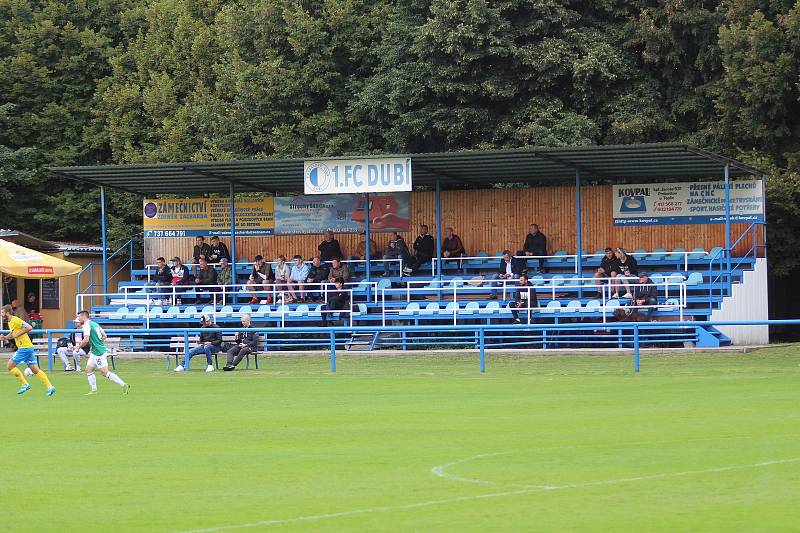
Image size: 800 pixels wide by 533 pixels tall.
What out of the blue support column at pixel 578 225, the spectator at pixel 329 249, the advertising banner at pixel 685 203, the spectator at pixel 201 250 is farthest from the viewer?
the spectator at pixel 201 250

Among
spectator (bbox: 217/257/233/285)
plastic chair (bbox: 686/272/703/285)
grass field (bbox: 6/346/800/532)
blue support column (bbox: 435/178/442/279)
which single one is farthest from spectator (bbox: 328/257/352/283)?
grass field (bbox: 6/346/800/532)

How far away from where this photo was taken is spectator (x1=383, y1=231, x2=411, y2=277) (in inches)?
1420

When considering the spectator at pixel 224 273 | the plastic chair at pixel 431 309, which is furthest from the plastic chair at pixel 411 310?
the spectator at pixel 224 273

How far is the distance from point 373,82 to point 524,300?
36.4 ft

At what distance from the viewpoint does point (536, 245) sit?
117 feet

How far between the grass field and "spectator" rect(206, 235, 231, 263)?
15.8 m

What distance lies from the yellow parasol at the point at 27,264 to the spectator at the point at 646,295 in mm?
14138

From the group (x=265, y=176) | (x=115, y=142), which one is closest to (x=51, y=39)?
(x=115, y=142)

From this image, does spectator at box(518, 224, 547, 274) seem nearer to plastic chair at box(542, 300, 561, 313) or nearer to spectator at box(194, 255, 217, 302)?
plastic chair at box(542, 300, 561, 313)

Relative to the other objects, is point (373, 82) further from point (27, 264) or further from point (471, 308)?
point (27, 264)

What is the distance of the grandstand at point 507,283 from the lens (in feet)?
104

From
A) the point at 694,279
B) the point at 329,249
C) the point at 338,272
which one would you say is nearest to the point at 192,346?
the point at 338,272

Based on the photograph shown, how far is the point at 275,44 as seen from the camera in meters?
42.3

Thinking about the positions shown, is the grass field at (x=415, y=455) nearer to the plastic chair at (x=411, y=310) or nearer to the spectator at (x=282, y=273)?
the plastic chair at (x=411, y=310)
